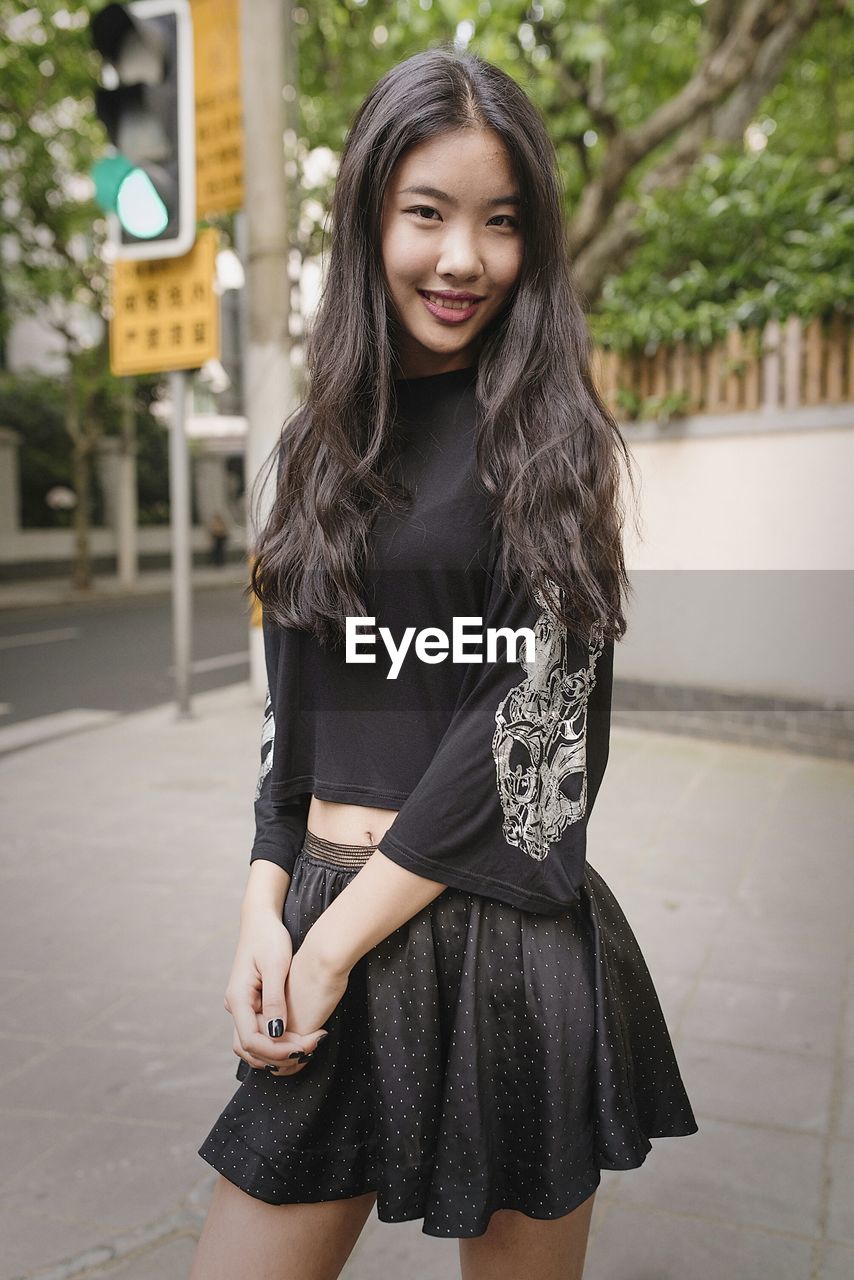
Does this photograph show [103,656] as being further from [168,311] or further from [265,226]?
[265,226]

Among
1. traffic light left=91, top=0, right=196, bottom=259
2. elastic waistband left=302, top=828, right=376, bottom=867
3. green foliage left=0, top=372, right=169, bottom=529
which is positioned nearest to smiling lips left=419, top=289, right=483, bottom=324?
elastic waistband left=302, top=828, right=376, bottom=867

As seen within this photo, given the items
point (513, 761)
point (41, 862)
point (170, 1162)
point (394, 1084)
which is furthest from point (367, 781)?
point (41, 862)

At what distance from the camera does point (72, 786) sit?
19.3ft

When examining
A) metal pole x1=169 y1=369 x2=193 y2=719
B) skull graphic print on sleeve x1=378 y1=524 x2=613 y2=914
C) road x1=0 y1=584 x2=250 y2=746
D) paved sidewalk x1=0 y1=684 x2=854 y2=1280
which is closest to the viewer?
skull graphic print on sleeve x1=378 y1=524 x2=613 y2=914

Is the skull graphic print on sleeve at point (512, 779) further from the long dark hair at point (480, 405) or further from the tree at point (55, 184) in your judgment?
the tree at point (55, 184)

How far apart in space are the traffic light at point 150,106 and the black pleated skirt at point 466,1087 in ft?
19.1

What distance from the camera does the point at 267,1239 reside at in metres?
1.32

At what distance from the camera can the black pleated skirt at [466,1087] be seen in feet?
4.26

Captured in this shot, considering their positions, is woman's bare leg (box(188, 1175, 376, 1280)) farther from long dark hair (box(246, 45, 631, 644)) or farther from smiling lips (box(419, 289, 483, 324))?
smiling lips (box(419, 289, 483, 324))

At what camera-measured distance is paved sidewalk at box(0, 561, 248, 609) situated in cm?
1816

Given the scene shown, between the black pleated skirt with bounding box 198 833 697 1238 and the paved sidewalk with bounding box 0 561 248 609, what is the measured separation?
51.6ft

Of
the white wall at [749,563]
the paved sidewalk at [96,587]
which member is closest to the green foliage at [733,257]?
the white wall at [749,563]

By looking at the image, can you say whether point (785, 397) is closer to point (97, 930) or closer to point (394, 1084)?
point (97, 930)

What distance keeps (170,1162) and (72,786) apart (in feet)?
11.6
